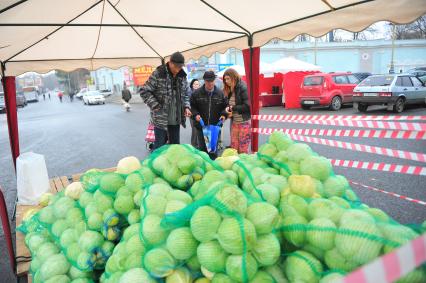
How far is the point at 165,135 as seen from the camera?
201 inches

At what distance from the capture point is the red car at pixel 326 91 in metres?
14.9

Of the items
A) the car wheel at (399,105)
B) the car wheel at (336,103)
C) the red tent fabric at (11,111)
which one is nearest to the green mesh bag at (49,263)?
the red tent fabric at (11,111)

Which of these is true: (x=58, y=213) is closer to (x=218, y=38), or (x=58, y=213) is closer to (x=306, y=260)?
(x=306, y=260)

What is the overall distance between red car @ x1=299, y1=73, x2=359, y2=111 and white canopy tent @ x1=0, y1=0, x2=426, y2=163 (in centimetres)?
1017

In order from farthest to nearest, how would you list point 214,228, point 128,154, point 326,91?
point 326,91
point 128,154
point 214,228

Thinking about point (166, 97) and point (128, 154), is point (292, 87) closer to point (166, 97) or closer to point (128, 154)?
point (128, 154)

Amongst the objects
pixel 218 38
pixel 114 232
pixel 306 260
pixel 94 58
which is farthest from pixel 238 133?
pixel 306 260

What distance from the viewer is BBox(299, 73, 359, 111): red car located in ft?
48.8

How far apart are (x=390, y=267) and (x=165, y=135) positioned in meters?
4.46

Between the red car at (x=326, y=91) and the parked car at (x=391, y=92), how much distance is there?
4.39 ft

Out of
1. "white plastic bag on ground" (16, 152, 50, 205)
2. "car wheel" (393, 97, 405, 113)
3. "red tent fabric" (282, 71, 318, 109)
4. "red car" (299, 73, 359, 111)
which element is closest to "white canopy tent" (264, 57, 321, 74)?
"red tent fabric" (282, 71, 318, 109)

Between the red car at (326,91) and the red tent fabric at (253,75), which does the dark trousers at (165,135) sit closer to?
the red tent fabric at (253,75)

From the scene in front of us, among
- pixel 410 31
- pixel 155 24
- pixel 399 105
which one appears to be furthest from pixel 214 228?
pixel 410 31

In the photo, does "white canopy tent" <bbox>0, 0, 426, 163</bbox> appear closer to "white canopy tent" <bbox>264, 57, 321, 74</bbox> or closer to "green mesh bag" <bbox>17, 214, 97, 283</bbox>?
"green mesh bag" <bbox>17, 214, 97, 283</bbox>
